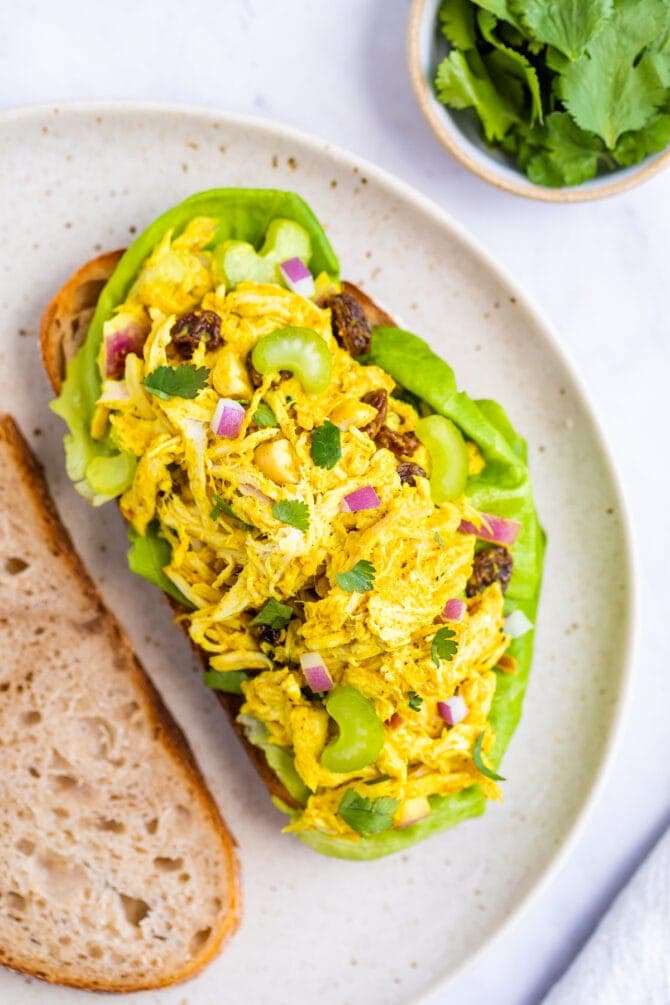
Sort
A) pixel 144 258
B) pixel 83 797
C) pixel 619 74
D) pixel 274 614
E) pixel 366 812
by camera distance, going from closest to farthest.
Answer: pixel 274 614 → pixel 366 812 → pixel 144 258 → pixel 619 74 → pixel 83 797

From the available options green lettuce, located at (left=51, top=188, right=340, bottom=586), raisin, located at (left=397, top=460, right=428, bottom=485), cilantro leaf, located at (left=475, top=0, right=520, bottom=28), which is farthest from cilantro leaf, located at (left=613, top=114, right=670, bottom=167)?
raisin, located at (left=397, top=460, right=428, bottom=485)

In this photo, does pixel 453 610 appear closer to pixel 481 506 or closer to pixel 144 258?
pixel 481 506

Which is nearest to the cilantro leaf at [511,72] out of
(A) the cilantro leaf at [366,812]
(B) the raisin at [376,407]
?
(B) the raisin at [376,407]

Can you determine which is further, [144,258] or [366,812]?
[144,258]

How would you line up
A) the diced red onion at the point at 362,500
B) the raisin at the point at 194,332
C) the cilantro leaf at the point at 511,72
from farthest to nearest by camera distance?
1. the cilantro leaf at the point at 511,72
2. the raisin at the point at 194,332
3. the diced red onion at the point at 362,500

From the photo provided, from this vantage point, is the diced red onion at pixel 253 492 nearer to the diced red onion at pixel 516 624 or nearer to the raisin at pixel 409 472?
the raisin at pixel 409 472

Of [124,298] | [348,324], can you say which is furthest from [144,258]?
[348,324]

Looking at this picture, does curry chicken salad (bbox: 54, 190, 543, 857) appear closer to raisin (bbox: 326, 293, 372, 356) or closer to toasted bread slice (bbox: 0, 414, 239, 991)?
raisin (bbox: 326, 293, 372, 356)

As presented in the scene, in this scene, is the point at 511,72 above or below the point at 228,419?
above
